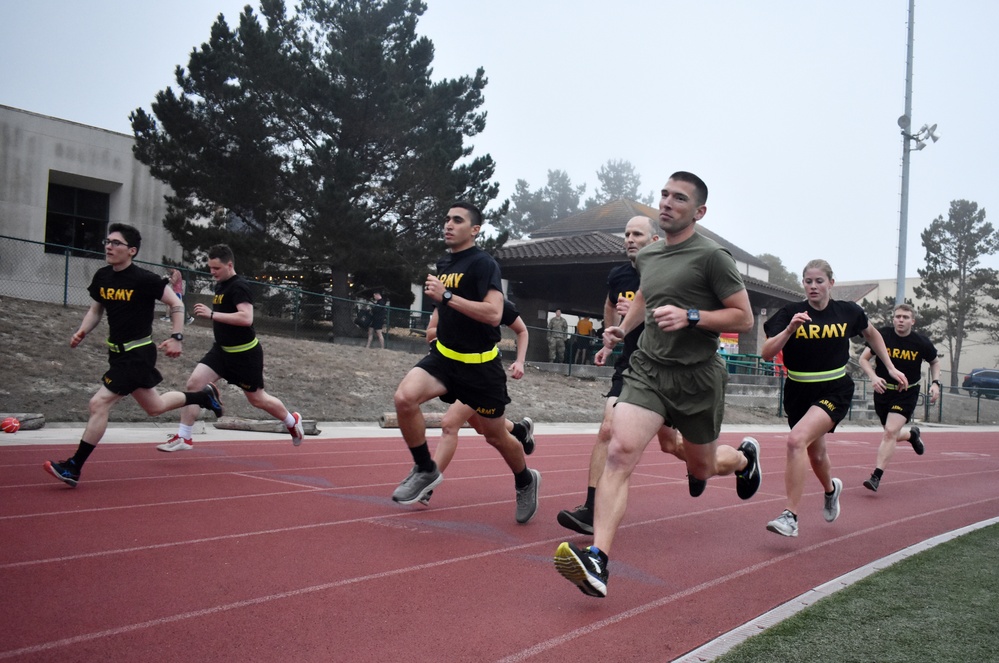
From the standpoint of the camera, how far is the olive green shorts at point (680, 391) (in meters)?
4.49

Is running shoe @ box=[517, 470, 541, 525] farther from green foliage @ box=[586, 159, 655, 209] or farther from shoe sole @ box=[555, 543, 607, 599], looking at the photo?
green foliage @ box=[586, 159, 655, 209]

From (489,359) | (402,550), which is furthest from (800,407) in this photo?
(402,550)

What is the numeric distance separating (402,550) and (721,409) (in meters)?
2.04

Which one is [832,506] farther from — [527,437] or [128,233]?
[128,233]

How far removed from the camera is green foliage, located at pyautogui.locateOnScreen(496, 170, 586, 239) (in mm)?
100188

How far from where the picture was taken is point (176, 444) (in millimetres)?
8648

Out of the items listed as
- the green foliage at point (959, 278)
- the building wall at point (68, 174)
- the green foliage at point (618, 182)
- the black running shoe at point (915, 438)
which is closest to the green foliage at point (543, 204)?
the green foliage at point (618, 182)

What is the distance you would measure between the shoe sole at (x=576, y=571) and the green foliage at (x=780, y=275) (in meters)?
75.5

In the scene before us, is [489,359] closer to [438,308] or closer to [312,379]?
[438,308]

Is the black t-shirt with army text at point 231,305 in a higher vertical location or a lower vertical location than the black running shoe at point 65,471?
higher

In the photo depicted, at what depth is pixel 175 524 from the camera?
545 cm

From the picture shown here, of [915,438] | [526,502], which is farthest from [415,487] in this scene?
[915,438]

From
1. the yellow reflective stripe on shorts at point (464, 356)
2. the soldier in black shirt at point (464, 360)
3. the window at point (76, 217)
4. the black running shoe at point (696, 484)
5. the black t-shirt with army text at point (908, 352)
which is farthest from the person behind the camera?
the window at point (76, 217)

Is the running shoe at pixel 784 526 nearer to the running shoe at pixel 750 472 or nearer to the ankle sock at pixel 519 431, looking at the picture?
the running shoe at pixel 750 472
